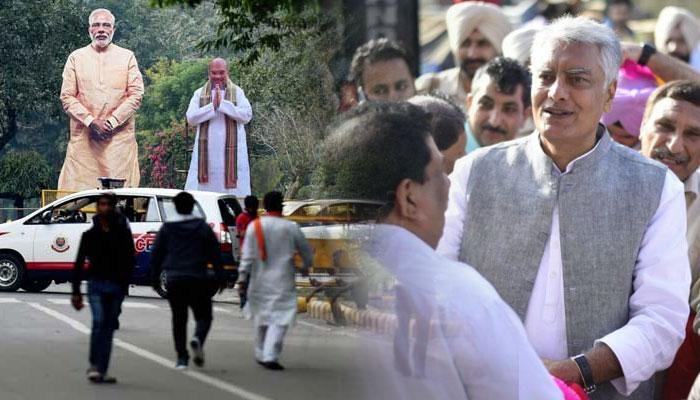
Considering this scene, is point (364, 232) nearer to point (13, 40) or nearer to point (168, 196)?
point (168, 196)

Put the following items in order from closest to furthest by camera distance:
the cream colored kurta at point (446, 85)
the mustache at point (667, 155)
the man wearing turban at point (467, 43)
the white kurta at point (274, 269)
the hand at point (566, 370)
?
the white kurta at point (274, 269)
the cream colored kurta at point (446, 85)
the man wearing turban at point (467, 43)
the hand at point (566, 370)
the mustache at point (667, 155)

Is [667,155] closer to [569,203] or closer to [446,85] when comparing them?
A: [569,203]

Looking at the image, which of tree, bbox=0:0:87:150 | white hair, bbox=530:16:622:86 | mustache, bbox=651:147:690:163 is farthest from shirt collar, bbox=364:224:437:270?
mustache, bbox=651:147:690:163

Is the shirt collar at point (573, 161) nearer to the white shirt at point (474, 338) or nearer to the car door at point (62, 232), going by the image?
the white shirt at point (474, 338)

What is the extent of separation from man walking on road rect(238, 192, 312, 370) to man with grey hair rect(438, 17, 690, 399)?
842 mm

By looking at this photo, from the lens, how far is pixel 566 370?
8.44 ft

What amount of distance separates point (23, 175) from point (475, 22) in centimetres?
80

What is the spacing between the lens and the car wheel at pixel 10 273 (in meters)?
1.69

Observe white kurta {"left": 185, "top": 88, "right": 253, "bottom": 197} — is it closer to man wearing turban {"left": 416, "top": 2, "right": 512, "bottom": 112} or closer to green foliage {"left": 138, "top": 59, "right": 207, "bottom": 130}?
green foliage {"left": 138, "top": 59, "right": 207, "bottom": 130}

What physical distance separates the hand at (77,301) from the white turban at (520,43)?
1.04 meters

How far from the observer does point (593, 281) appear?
259cm

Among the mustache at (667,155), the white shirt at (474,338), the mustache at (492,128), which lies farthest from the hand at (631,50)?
the white shirt at (474,338)

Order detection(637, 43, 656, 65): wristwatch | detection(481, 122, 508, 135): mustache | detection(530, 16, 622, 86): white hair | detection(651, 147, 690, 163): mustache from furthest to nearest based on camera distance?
1. detection(651, 147, 690, 163): mustache
2. detection(637, 43, 656, 65): wristwatch
3. detection(481, 122, 508, 135): mustache
4. detection(530, 16, 622, 86): white hair

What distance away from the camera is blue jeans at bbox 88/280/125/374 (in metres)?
1.64
